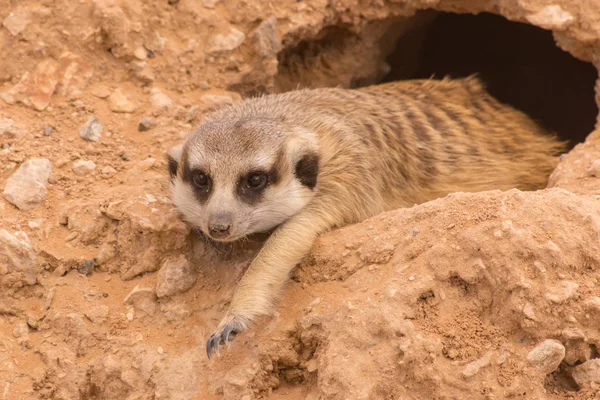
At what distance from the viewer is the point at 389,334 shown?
6.92 feet

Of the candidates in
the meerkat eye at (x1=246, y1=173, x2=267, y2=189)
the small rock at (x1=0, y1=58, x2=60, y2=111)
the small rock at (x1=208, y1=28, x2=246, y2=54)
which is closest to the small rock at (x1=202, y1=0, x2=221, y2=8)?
the small rock at (x1=208, y1=28, x2=246, y2=54)

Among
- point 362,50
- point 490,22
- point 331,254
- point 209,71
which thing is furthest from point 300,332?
point 490,22

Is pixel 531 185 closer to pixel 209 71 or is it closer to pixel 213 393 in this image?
pixel 209 71

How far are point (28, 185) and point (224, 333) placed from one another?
103 cm

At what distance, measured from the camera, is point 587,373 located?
2.03 m

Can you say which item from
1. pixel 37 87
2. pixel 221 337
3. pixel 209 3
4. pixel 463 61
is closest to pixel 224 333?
pixel 221 337

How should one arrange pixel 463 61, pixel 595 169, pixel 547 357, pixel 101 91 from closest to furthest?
pixel 547 357, pixel 595 169, pixel 101 91, pixel 463 61

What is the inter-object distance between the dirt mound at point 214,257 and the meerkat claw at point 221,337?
0.05 m

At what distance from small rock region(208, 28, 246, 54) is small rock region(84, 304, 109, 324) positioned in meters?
1.51

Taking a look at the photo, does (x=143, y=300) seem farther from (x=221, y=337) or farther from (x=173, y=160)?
(x=173, y=160)

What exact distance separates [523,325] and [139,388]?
4.04 feet

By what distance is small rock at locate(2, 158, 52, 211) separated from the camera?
2.75m

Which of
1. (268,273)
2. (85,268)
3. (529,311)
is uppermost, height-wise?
(529,311)

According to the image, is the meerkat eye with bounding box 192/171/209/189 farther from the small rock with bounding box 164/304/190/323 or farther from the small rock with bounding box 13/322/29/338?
the small rock with bounding box 13/322/29/338
